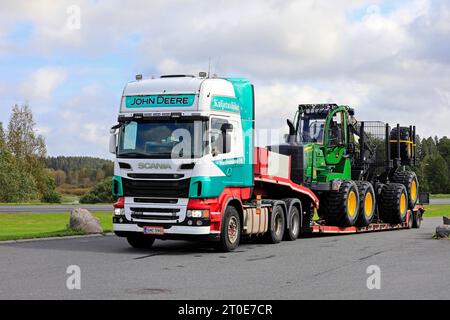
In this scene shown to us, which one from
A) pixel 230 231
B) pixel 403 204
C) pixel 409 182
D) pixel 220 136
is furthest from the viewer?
pixel 409 182

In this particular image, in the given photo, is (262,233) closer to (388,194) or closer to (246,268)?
(246,268)

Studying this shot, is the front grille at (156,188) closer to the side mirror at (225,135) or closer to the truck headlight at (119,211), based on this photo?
the truck headlight at (119,211)

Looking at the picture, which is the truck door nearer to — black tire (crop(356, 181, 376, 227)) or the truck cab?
the truck cab

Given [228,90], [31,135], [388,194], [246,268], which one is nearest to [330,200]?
[388,194]

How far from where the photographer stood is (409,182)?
28516mm

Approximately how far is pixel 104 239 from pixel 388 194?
11658mm

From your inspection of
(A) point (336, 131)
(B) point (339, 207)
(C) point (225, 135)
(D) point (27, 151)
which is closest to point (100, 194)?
(D) point (27, 151)

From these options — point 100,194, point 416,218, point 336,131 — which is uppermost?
point 336,131

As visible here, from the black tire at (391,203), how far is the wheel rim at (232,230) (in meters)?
11.2

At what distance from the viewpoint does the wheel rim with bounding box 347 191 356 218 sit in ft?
78.7

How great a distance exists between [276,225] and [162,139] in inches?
206

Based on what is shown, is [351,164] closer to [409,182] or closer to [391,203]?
[391,203]

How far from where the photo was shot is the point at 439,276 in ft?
41.5

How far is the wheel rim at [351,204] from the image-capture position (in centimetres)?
2400
